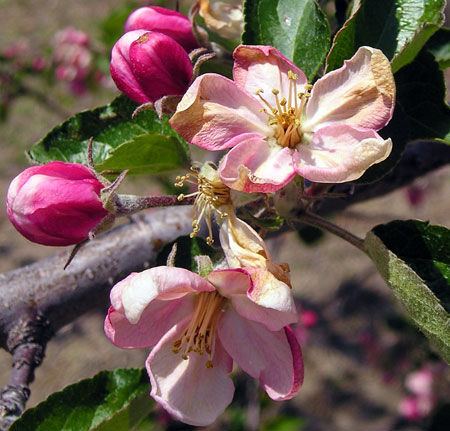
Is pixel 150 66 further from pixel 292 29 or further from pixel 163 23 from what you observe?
pixel 292 29

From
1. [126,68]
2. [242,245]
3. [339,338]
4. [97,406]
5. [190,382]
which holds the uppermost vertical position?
[126,68]

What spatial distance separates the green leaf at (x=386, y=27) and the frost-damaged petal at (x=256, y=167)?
0.20m

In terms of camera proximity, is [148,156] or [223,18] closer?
[148,156]

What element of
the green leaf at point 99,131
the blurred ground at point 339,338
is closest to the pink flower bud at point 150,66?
the green leaf at point 99,131

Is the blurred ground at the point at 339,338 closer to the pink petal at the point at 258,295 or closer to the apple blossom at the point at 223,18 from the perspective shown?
the apple blossom at the point at 223,18

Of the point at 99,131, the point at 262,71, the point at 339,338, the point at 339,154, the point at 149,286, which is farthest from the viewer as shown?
the point at 339,338

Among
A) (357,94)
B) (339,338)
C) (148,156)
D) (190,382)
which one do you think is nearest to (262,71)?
(357,94)

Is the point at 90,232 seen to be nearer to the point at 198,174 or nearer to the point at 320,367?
the point at 198,174

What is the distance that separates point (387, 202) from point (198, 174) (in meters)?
3.72

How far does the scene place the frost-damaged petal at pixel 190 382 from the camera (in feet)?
3.28

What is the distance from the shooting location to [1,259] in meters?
4.68

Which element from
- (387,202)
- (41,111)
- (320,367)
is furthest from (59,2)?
(320,367)

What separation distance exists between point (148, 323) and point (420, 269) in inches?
20.2

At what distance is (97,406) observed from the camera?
4.10ft
